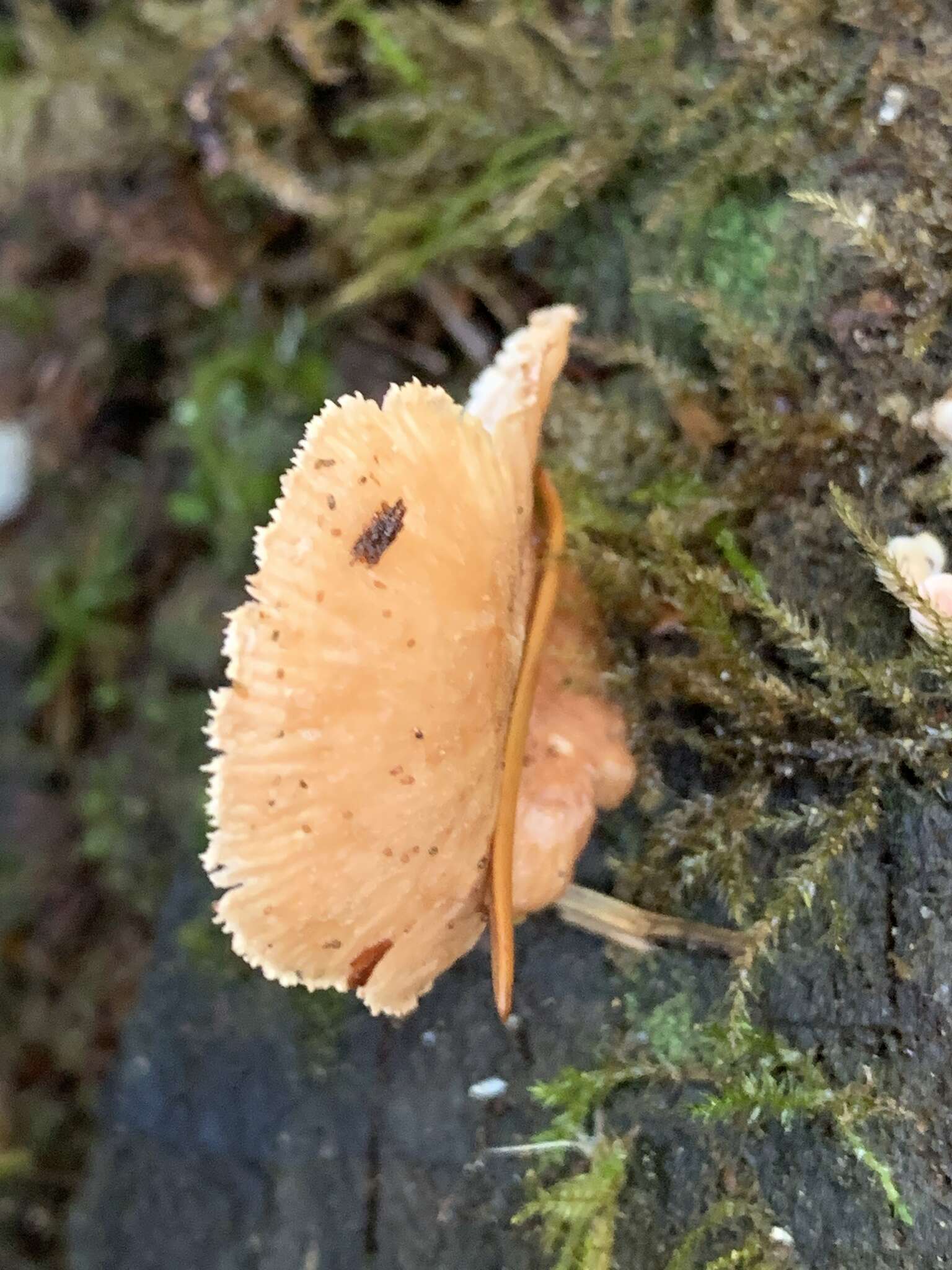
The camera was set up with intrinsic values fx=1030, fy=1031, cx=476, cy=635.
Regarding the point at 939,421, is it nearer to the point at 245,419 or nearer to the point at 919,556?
the point at 919,556

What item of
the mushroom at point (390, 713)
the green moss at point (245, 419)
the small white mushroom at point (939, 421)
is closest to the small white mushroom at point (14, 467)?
the green moss at point (245, 419)

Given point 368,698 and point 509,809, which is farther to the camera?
point 509,809

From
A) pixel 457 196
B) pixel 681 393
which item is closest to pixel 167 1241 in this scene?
pixel 681 393

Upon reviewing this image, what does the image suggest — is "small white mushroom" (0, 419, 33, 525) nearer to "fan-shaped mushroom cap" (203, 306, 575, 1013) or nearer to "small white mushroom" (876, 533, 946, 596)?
"fan-shaped mushroom cap" (203, 306, 575, 1013)

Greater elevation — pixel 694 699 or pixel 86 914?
pixel 694 699

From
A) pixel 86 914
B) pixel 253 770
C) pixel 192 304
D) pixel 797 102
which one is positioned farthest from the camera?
pixel 86 914

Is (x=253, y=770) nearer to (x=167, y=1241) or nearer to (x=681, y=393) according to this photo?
(x=681, y=393)

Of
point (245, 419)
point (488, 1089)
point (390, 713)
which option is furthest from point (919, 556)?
point (245, 419)
